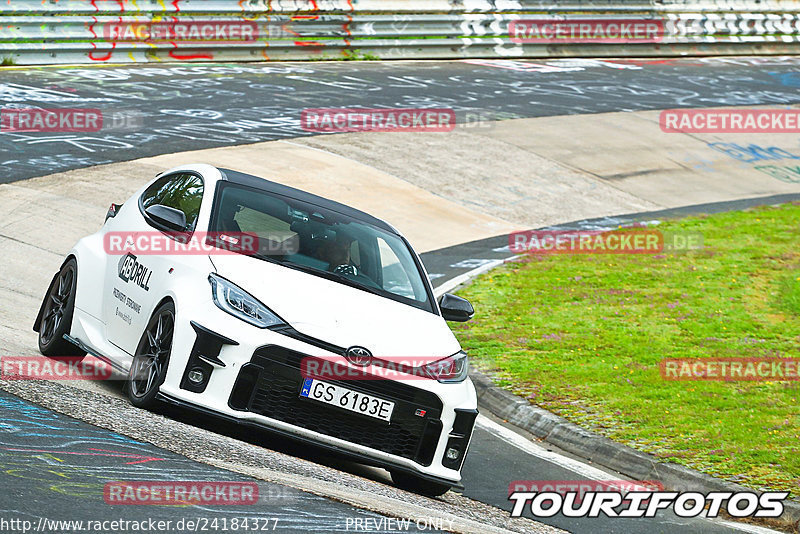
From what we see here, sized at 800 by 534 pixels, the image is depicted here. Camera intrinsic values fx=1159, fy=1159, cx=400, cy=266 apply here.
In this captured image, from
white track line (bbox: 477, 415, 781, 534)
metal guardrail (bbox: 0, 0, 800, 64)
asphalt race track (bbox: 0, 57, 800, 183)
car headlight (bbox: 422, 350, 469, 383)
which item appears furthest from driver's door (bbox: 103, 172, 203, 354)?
metal guardrail (bbox: 0, 0, 800, 64)

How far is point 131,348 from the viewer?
7062 mm

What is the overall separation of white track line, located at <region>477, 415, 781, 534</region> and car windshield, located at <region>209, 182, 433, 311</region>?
5.23ft

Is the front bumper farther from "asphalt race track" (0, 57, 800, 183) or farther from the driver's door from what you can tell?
"asphalt race track" (0, 57, 800, 183)

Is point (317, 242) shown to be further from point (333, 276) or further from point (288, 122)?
point (288, 122)

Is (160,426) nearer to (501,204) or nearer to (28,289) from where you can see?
(28,289)

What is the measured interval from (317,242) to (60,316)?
209cm

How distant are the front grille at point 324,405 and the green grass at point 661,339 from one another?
2474mm

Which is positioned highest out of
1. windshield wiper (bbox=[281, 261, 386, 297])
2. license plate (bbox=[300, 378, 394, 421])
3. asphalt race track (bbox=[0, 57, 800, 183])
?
windshield wiper (bbox=[281, 261, 386, 297])

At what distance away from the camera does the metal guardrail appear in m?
22.5

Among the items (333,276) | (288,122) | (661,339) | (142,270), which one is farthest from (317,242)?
(288,122)

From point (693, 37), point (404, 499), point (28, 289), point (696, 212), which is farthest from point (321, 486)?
point (693, 37)

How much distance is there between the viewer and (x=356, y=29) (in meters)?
26.7

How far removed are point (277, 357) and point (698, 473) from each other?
3.21 metres

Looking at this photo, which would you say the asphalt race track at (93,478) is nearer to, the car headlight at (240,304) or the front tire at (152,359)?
the front tire at (152,359)
